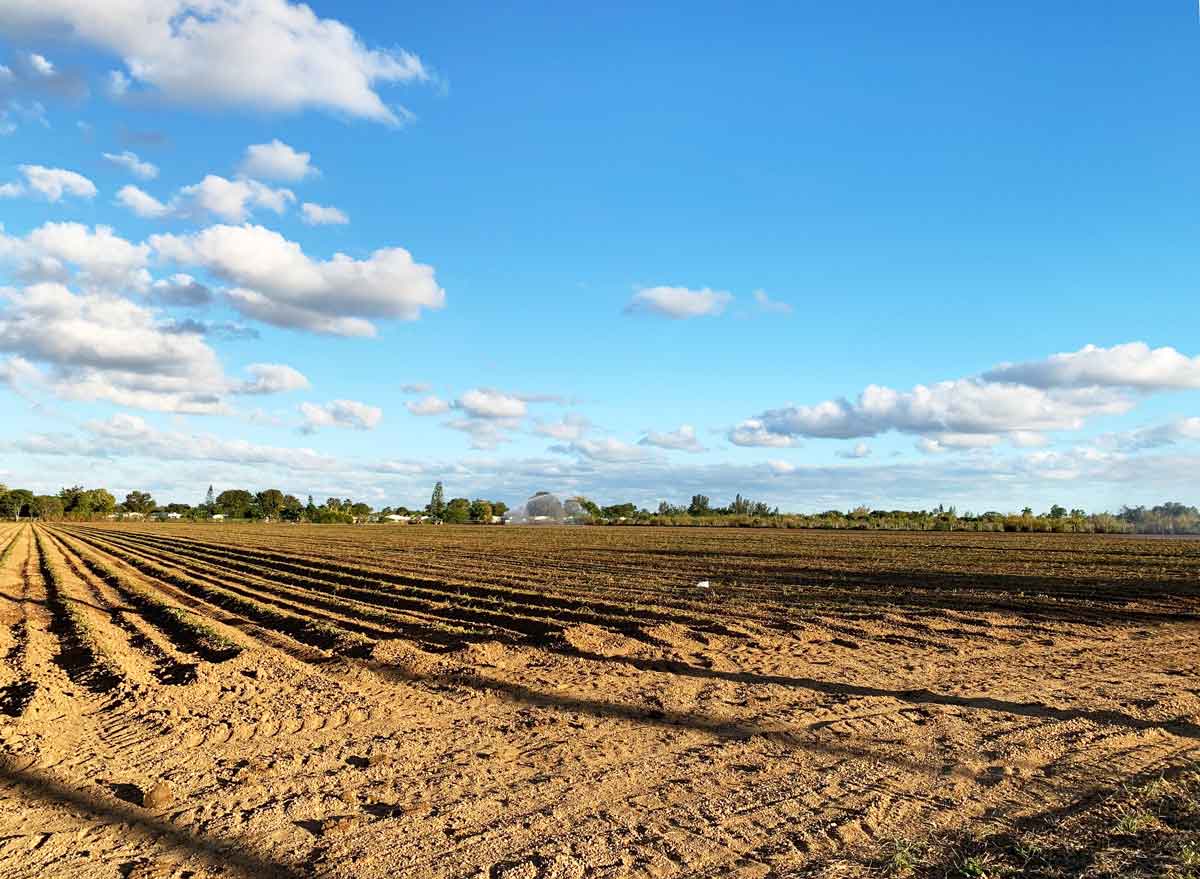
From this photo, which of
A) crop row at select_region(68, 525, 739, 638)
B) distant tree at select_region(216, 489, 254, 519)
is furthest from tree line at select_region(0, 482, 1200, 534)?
crop row at select_region(68, 525, 739, 638)

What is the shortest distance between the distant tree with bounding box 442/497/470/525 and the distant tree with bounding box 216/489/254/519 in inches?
1804

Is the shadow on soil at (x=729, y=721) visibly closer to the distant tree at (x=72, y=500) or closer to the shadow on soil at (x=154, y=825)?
the shadow on soil at (x=154, y=825)

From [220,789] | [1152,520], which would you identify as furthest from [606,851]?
[1152,520]

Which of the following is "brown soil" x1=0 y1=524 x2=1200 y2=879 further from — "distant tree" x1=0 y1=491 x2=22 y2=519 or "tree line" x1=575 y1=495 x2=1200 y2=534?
"distant tree" x1=0 y1=491 x2=22 y2=519

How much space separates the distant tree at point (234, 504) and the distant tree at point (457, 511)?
150 feet

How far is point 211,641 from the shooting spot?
13164mm

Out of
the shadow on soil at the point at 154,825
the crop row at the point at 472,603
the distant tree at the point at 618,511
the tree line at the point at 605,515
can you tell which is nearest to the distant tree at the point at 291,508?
the tree line at the point at 605,515

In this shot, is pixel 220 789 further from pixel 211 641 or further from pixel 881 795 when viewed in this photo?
pixel 211 641

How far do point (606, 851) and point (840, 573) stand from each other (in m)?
23.8

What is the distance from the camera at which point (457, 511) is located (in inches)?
7210

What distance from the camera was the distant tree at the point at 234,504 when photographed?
18638 centimetres

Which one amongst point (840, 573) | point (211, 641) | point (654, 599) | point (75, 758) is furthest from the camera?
point (840, 573)

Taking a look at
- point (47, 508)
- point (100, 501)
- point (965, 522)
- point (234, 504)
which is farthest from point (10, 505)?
point (965, 522)

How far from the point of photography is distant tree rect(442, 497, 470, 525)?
18362cm
